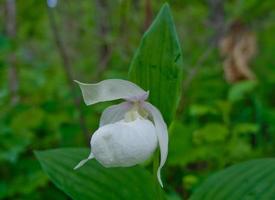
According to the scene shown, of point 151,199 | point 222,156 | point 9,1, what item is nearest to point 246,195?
point 151,199

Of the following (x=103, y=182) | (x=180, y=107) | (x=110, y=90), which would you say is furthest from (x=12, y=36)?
(x=110, y=90)

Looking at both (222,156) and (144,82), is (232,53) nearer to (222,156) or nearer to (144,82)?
(222,156)

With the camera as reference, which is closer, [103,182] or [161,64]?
[161,64]

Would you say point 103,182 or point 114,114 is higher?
point 114,114

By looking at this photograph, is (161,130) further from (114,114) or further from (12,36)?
(12,36)

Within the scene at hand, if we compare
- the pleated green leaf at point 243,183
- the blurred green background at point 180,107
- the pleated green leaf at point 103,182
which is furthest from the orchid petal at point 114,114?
the blurred green background at point 180,107

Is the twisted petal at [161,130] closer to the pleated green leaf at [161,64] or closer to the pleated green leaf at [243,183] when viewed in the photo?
the pleated green leaf at [161,64]
